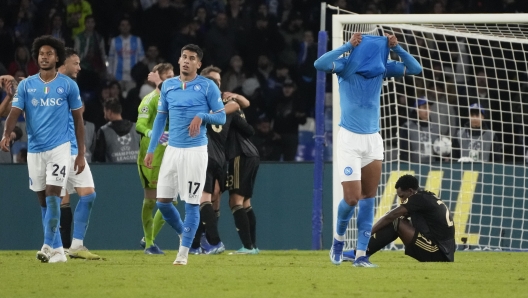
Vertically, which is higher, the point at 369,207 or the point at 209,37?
the point at 209,37

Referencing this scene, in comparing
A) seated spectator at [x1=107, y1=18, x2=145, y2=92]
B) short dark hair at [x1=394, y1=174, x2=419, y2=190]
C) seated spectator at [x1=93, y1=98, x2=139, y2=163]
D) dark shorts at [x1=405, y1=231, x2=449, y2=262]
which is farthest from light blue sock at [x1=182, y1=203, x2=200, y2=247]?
seated spectator at [x1=107, y1=18, x2=145, y2=92]

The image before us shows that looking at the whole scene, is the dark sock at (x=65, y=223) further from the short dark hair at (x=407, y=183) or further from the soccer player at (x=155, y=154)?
the short dark hair at (x=407, y=183)

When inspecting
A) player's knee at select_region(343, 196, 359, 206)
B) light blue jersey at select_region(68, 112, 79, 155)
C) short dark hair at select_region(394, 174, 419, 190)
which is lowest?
player's knee at select_region(343, 196, 359, 206)

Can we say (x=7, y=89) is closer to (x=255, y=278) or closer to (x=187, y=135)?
(x=187, y=135)

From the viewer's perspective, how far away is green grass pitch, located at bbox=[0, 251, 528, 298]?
7.99 meters

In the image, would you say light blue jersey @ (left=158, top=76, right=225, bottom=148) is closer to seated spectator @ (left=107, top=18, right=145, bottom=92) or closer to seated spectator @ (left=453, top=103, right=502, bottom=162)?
seated spectator @ (left=453, top=103, right=502, bottom=162)

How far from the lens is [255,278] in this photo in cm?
912

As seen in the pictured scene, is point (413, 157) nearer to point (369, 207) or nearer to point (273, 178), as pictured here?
point (273, 178)

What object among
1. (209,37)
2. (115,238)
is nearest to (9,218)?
(115,238)

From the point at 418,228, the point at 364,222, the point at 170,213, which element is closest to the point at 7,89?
the point at 170,213

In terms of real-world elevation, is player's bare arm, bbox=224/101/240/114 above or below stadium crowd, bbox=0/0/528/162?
below

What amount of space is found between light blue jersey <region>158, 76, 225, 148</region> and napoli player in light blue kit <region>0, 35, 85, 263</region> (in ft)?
3.00

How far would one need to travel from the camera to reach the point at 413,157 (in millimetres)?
15688

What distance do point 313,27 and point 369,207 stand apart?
32.1 feet
